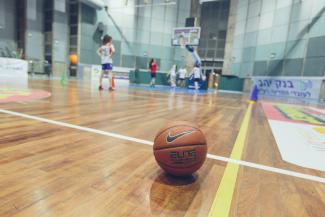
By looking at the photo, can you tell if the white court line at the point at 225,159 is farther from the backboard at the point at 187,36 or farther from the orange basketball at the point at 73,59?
the orange basketball at the point at 73,59

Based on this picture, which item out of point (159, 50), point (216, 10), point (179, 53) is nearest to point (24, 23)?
point (159, 50)

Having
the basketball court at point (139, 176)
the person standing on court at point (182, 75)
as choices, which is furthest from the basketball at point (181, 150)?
the person standing on court at point (182, 75)

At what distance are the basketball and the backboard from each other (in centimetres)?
1639

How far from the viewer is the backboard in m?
17.0

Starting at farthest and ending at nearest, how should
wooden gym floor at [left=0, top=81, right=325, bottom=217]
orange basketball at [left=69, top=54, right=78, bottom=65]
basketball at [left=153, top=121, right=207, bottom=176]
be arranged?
orange basketball at [left=69, top=54, right=78, bottom=65] < basketball at [left=153, top=121, right=207, bottom=176] < wooden gym floor at [left=0, top=81, right=325, bottom=217]

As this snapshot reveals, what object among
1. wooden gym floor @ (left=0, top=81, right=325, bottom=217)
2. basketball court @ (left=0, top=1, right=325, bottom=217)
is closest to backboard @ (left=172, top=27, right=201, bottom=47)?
basketball court @ (left=0, top=1, right=325, bottom=217)

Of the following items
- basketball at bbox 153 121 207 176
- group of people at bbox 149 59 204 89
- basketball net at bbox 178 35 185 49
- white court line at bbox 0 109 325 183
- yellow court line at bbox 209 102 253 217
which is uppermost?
basketball net at bbox 178 35 185 49

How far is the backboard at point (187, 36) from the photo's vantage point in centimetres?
1700

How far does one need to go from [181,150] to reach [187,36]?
17.4m

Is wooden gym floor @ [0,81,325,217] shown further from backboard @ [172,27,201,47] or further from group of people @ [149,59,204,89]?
backboard @ [172,27,201,47]

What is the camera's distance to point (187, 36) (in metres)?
17.6

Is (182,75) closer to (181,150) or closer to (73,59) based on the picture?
(73,59)

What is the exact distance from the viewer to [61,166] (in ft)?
5.16

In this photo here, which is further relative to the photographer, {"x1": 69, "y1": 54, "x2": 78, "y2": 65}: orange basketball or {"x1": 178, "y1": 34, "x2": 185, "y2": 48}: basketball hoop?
{"x1": 69, "y1": 54, "x2": 78, "y2": 65}: orange basketball
